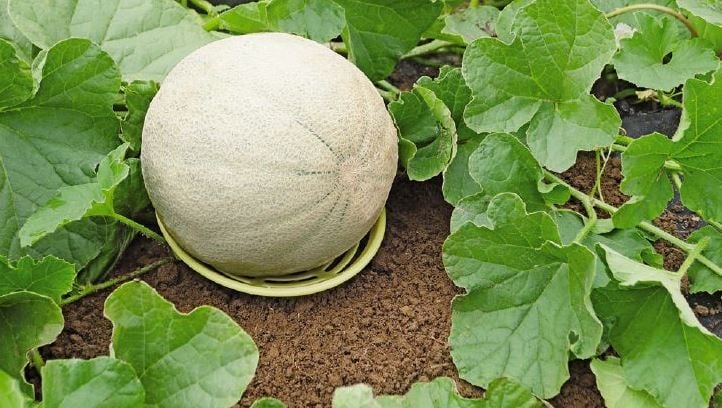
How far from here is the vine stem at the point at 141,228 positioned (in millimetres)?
1823

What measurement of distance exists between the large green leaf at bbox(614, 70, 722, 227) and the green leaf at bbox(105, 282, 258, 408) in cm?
75

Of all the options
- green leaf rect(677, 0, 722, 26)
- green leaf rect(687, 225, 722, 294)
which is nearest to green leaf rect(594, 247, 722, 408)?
green leaf rect(687, 225, 722, 294)

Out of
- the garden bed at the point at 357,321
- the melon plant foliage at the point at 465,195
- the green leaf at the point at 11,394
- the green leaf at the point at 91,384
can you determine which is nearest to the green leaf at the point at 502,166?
the melon plant foliage at the point at 465,195

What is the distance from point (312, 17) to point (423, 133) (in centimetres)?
35

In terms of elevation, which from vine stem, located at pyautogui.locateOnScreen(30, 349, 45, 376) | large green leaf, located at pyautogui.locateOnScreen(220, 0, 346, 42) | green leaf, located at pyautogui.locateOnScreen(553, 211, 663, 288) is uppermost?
large green leaf, located at pyautogui.locateOnScreen(220, 0, 346, 42)

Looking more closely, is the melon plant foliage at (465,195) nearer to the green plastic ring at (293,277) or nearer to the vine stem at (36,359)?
the vine stem at (36,359)

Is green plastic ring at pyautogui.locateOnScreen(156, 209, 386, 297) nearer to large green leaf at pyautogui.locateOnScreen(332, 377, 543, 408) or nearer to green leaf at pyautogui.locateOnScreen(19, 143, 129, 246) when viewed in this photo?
green leaf at pyautogui.locateOnScreen(19, 143, 129, 246)

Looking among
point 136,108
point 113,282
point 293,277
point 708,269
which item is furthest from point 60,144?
point 708,269

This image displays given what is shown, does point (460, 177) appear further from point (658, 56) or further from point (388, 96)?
point (658, 56)

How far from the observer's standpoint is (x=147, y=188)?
1885mm

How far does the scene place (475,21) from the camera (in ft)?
8.24

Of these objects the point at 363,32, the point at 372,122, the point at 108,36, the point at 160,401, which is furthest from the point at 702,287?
the point at 108,36

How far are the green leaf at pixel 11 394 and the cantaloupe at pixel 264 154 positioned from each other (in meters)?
0.45

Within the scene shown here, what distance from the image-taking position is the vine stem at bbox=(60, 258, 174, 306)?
6.24 feet
